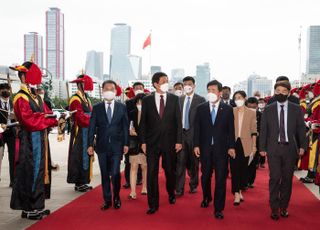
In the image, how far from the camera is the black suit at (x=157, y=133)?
17.6ft

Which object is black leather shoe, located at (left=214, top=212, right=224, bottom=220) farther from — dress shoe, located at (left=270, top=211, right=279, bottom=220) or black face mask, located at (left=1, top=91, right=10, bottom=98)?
black face mask, located at (left=1, top=91, right=10, bottom=98)

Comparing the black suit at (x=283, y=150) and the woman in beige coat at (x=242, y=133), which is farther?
the woman in beige coat at (x=242, y=133)

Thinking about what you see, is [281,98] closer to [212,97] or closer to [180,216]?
[212,97]

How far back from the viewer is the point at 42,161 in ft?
16.9

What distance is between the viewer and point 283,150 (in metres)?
4.99

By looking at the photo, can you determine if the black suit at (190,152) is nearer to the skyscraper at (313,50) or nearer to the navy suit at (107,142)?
the navy suit at (107,142)

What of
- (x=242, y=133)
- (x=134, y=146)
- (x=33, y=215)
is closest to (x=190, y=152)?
(x=134, y=146)

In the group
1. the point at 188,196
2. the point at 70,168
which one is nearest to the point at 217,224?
the point at 188,196

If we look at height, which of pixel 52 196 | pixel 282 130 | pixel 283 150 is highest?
pixel 282 130

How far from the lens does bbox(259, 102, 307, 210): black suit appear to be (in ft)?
16.4

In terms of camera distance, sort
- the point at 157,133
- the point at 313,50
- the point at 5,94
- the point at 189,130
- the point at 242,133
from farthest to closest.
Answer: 1. the point at 313,50
2. the point at 5,94
3. the point at 189,130
4. the point at 242,133
5. the point at 157,133

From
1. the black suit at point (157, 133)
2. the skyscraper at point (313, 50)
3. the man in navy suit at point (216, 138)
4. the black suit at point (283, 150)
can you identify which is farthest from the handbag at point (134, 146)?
the skyscraper at point (313, 50)

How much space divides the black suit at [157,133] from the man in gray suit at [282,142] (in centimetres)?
123

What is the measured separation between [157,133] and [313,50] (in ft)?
644
